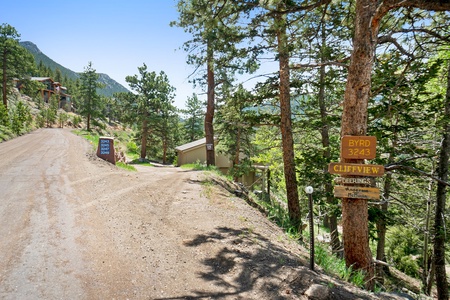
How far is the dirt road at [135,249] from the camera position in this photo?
3.23 m

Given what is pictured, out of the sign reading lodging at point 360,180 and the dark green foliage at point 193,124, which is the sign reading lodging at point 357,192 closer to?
the sign reading lodging at point 360,180

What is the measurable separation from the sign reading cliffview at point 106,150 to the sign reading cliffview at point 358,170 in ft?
37.6

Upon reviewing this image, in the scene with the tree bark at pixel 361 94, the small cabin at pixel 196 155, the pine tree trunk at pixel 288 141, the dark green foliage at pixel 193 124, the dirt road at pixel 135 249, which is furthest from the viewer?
the dark green foliage at pixel 193 124

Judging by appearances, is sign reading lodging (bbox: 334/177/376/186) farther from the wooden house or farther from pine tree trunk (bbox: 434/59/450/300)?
the wooden house

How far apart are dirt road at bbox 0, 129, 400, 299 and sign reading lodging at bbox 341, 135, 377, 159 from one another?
→ 2121mm

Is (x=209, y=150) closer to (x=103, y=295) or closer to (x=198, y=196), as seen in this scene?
(x=198, y=196)

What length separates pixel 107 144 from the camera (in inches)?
516

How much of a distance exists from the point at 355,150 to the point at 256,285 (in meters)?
2.91

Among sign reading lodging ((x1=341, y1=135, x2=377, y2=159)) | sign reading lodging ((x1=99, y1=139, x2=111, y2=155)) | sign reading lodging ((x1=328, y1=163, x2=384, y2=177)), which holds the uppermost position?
sign reading lodging ((x1=99, y1=139, x2=111, y2=155))

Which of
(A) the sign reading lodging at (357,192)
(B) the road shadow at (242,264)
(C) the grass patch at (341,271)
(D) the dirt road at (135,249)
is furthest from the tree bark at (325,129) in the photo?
(D) the dirt road at (135,249)

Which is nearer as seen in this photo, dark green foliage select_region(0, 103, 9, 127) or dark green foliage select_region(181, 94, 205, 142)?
dark green foliage select_region(0, 103, 9, 127)

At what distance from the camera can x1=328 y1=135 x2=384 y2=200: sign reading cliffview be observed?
4.49m

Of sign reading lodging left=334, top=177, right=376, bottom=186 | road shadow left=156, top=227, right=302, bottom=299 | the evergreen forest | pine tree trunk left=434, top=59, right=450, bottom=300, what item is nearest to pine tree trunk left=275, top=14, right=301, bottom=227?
the evergreen forest

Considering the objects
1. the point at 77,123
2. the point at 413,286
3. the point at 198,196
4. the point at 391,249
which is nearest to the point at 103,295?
the point at 198,196
